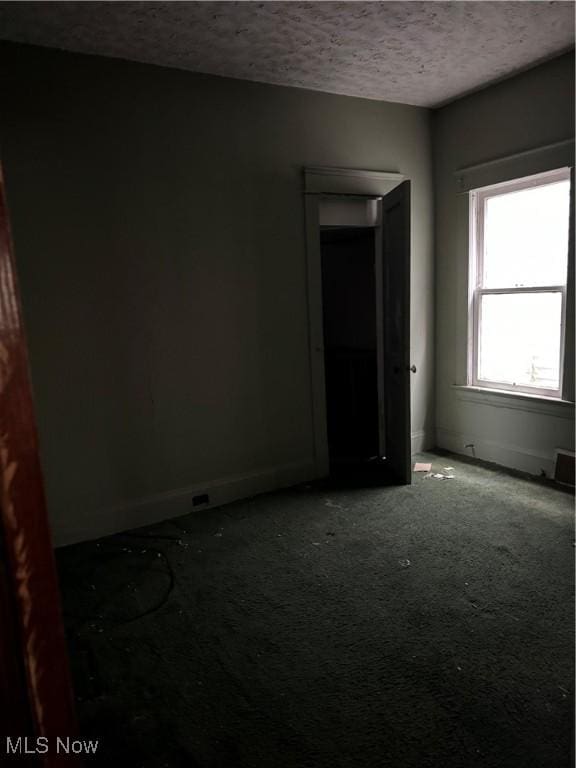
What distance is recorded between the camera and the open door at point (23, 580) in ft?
1.62

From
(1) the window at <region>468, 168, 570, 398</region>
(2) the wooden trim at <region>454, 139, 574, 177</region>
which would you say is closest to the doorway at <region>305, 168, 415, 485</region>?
(2) the wooden trim at <region>454, 139, 574, 177</region>

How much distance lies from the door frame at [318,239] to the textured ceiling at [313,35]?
64 cm

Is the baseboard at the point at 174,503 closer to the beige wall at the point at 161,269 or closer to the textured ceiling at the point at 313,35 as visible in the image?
the beige wall at the point at 161,269

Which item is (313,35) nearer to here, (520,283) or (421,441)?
(520,283)

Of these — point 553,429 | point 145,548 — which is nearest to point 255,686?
point 145,548

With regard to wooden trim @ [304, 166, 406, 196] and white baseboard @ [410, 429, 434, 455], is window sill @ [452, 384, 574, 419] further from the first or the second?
wooden trim @ [304, 166, 406, 196]

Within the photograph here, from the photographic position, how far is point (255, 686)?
1.95m

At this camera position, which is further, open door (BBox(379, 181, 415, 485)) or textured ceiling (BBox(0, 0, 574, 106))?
open door (BBox(379, 181, 415, 485))

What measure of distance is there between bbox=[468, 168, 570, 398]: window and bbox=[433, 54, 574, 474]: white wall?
0.35 feet

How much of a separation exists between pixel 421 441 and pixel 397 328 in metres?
1.30

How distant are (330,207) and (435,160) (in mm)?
1118

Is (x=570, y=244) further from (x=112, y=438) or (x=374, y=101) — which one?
(x=112, y=438)

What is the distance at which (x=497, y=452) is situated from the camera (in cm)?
421

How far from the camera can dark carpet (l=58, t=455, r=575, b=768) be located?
5.56 ft
